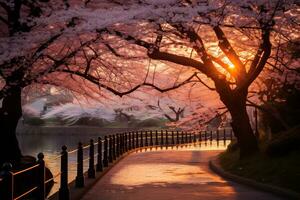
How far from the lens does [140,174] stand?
1800cm

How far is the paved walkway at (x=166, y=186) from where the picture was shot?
12406mm

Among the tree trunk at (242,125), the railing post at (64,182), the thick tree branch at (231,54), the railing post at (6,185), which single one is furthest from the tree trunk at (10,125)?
the railing post at (6,185)

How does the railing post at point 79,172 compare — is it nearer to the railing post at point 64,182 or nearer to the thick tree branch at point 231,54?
the railing post at point 64,182

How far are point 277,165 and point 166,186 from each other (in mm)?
3331

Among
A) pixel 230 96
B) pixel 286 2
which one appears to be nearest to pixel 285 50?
pixel 230 96

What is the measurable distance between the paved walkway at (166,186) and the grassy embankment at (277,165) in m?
0.64

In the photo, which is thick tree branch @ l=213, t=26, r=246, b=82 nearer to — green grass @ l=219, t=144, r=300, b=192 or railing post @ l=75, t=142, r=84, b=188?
green grass @ l=219, t=144, r=300, b=192

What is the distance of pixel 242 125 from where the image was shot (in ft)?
61.7

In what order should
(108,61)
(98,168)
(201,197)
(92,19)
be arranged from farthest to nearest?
(108,61) → (98,168) → (92,19) → (201,197)

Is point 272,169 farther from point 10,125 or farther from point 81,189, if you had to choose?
point 10,125

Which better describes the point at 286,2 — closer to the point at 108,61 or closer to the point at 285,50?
the point at 285,50

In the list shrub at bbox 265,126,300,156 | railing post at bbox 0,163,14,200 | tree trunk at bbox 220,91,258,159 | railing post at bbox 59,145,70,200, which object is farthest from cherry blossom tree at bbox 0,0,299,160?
railing post at bbox 0,163,14,200

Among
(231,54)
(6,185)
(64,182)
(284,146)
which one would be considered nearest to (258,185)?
(284,146)

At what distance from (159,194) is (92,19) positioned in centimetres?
517
